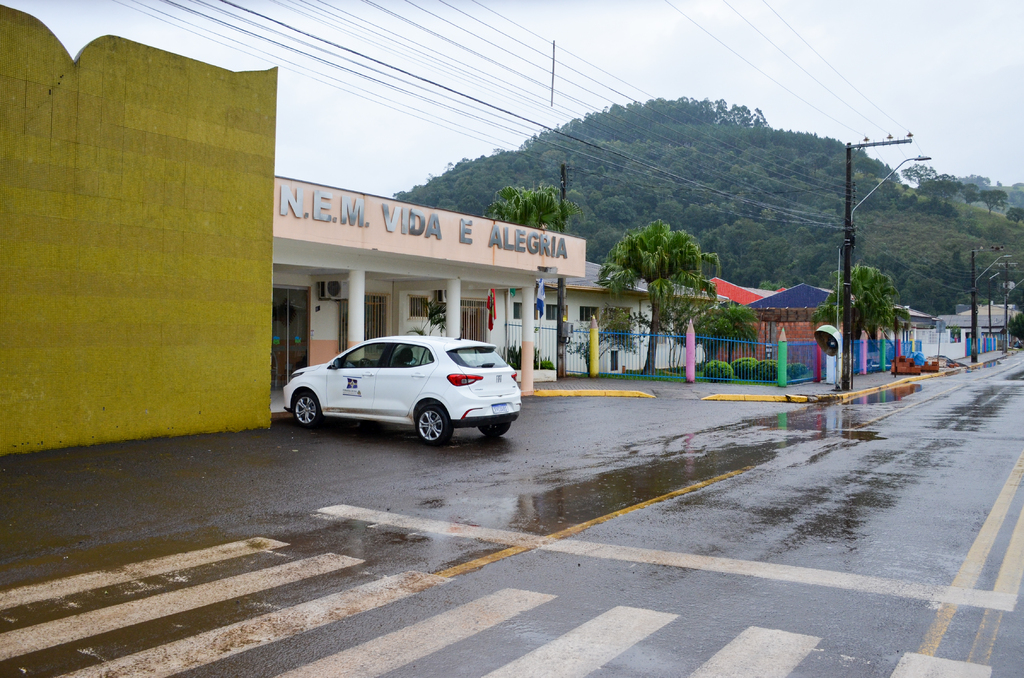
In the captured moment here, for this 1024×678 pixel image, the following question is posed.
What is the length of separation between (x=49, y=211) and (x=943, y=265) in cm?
9242

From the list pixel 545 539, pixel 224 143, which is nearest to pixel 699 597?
pixel 545 539

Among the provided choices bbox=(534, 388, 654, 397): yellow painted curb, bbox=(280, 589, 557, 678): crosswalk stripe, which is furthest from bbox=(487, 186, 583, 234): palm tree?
bbox=(280, 589, 557, 678): crosswalk stripe

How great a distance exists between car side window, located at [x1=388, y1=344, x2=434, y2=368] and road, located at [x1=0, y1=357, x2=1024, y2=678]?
141cm

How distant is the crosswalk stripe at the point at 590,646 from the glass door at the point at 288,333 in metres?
16.9

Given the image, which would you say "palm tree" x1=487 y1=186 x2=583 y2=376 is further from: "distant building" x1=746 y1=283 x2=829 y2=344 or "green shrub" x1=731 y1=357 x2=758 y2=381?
"distant building" x1=746 y1=283 x2=829 y2=344

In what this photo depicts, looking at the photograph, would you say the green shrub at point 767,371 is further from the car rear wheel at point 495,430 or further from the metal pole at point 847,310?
the car rear wheel at point 495,430

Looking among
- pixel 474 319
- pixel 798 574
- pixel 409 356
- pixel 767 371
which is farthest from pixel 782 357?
pixel 798 574

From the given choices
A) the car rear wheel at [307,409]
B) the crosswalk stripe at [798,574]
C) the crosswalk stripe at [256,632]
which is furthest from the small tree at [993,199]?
the crosswalk stripe at [256,632]

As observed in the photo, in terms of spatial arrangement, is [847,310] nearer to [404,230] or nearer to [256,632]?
[404,230]

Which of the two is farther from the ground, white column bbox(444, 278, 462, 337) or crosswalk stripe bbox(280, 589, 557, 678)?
white column bbox(444, 278, 462, 337)

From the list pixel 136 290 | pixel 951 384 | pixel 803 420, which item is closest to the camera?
pixel 136 290

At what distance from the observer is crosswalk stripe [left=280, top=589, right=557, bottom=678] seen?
4.36 metres

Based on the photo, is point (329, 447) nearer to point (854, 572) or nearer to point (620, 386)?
point (854, 572)

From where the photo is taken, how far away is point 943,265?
287ft
